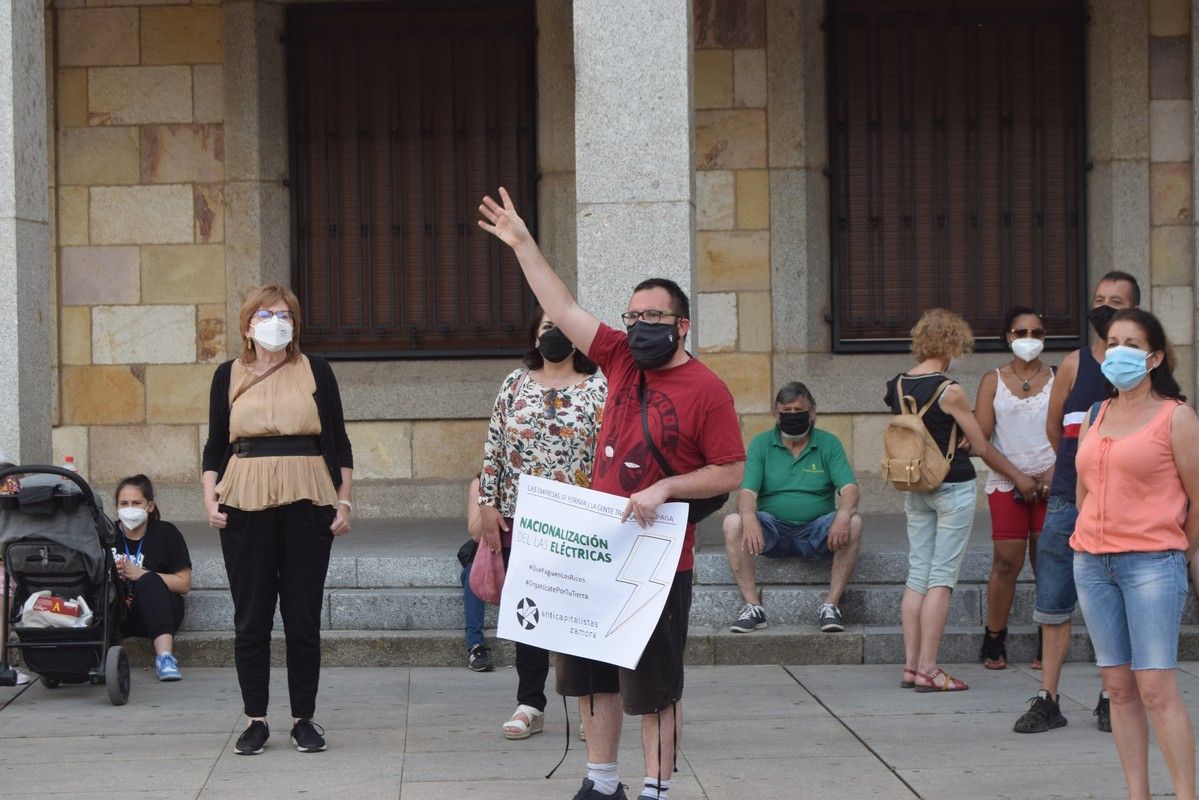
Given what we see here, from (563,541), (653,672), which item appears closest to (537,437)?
(563,541)

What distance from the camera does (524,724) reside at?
→ 7055 millimetres

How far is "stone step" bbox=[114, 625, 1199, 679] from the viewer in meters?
8.70

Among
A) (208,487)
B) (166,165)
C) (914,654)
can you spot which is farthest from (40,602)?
(166,165)

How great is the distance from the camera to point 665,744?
554 centimetres

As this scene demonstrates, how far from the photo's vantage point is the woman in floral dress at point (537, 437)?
22.6ft

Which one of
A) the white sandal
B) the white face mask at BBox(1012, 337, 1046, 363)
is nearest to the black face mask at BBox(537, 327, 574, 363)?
the white sandal

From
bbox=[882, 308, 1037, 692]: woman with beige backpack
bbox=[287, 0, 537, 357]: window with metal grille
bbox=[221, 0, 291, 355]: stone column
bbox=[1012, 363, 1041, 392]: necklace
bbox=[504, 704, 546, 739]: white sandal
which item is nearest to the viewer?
bbox=[504, 704, 546, 739]: white sandal

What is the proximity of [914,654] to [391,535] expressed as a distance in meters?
3.95

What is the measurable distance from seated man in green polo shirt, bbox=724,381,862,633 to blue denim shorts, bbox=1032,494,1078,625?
1.86 m

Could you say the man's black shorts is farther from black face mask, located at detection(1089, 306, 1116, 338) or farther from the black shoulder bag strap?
black face mask, located at detection(1089, 306, 1116, 338)

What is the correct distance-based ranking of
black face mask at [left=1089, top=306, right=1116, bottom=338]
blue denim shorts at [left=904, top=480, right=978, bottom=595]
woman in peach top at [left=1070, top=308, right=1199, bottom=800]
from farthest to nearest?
blue denim shorts at [left=904, top=480, right=978, bottom=595], black face mask at [left=1089, top=306, right=1116, bottom=338], woman in peach top at [left=1070, top=308, right=1199, bottom=800]

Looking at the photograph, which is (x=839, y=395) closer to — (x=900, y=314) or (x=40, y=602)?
(x=900, y=314)

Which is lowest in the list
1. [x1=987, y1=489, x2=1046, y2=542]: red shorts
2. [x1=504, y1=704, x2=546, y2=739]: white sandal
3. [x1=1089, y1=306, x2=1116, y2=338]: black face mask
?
[x1=504, y1=704, x2=546, y2=739]: white sandal

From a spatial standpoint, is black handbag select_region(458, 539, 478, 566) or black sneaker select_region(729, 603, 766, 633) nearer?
black handbag select_region(458, 539, 478, 566)
